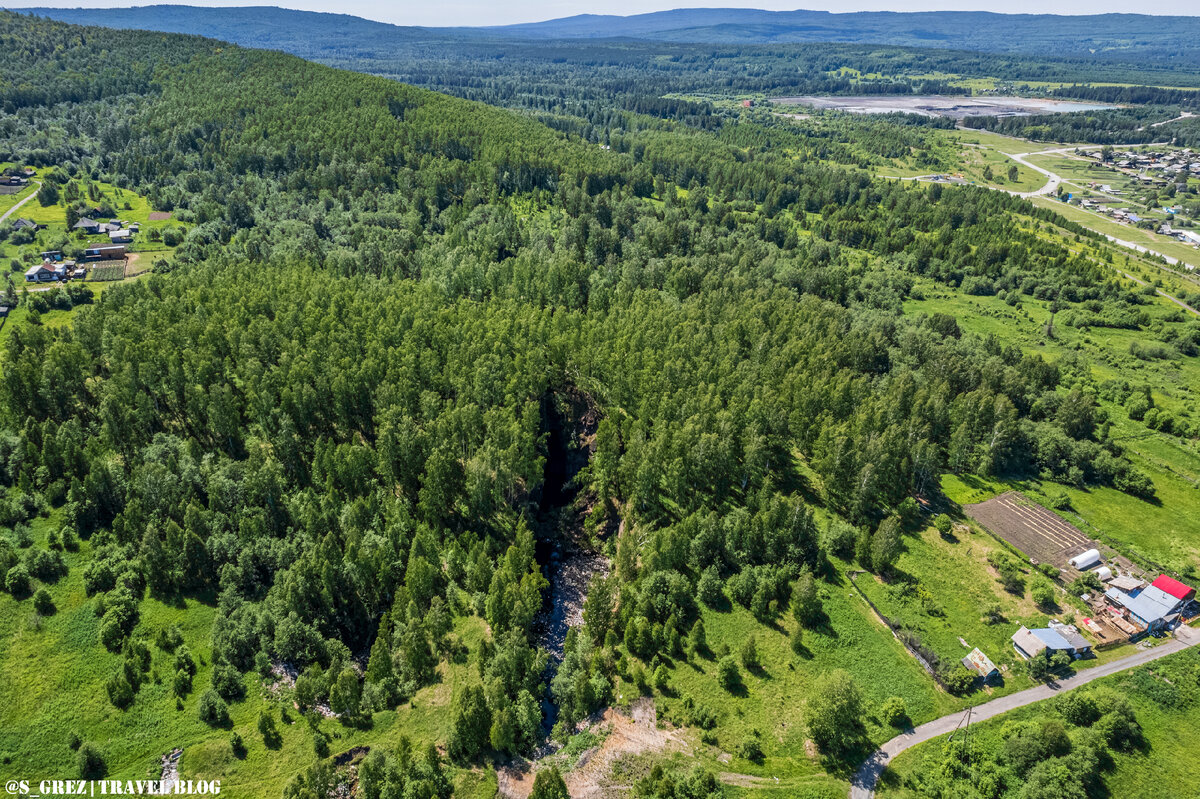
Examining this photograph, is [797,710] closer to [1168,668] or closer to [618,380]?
[1168,668]

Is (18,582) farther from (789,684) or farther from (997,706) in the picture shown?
(997,706)

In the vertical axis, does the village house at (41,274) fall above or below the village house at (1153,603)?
above

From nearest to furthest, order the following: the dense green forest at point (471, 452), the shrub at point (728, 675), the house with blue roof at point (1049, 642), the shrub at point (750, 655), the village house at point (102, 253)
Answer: the shrub at point (728, 675), the dense green forest at point (471, 452), the shrub at point (750, 655), the house with blue roof at point (1049, 642), the village house at point (102, 253)

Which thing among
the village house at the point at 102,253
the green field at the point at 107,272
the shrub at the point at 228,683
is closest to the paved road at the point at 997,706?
the shrub at the point at 228,683

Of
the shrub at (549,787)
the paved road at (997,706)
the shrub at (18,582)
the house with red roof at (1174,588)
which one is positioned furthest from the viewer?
the house with red roof at (1174,588)

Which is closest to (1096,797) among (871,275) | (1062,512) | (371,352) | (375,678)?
(1062,512)

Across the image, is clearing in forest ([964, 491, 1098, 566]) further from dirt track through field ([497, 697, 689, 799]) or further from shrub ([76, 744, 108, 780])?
shrub ([76, 744, 108, 780])

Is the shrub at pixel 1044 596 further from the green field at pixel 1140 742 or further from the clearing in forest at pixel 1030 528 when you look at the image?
the green field at pixel 1140 742

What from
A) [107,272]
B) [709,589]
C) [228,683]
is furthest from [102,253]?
[709,589]
